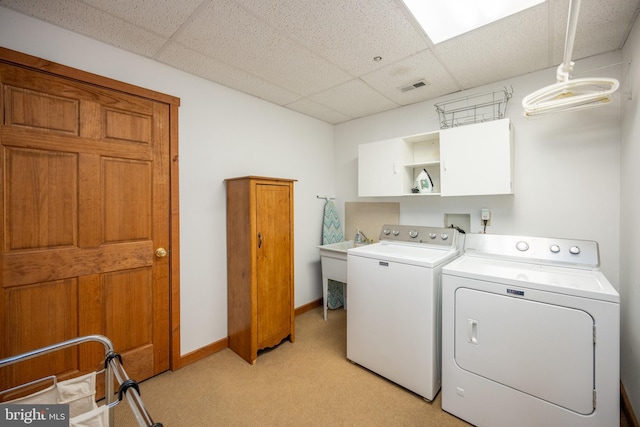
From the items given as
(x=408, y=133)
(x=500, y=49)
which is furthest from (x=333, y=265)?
(x=500, y=49)

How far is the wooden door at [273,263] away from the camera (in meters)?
2.39

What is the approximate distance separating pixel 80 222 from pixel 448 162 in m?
2.79

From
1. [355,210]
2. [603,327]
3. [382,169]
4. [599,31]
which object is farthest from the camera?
[355,210]

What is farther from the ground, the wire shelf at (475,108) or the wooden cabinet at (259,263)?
the wire shelf at (475,108)

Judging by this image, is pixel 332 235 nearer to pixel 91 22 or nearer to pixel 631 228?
pixel 631 228

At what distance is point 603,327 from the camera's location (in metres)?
1.34

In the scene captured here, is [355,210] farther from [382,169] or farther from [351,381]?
[351,381]

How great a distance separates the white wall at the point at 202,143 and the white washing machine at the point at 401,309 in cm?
122

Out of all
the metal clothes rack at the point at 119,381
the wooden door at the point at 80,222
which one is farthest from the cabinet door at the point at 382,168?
the metal clothes rack at the point at 119,381

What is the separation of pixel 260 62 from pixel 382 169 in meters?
1.49

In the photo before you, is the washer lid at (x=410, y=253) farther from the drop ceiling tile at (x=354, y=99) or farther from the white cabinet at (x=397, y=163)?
the drop ceiling tile at (x=354, y=99)

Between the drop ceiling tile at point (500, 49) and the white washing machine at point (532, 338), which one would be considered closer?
the white washing machine at point (532, 338)

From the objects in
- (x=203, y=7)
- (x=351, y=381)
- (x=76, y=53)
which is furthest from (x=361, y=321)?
(x=76, y=53)

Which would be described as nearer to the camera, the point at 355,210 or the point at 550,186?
the point at 550,186
